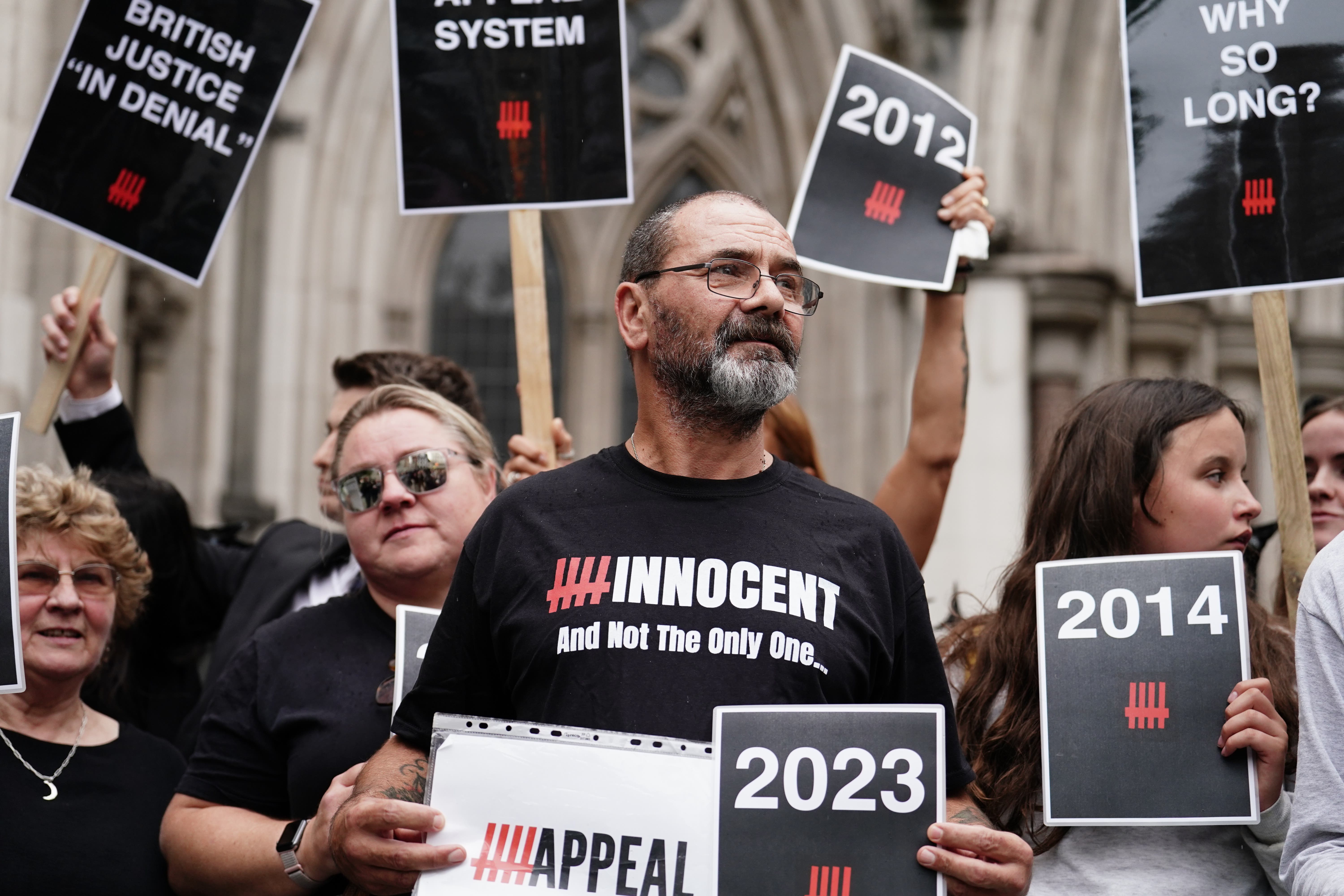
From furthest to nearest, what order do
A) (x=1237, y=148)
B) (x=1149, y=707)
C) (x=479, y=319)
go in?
1. (x=479, y=319)
2. (x=1237, y=148)
3. (x=1149, y=707)

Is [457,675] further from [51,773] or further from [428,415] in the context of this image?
[51,773]

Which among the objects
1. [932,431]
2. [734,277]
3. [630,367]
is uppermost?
[630,367]

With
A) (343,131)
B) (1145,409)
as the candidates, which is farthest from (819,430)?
(1145,409)

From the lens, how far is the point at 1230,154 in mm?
3283

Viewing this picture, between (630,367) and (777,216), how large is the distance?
4.33 feet

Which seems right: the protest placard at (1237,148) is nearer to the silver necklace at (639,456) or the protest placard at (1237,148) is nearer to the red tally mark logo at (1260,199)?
the red tally mark logo at (1260,199)

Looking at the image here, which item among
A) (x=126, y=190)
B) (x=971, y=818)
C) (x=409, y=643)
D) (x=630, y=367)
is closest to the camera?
(x=971, y=818)

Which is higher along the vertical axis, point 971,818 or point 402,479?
point 402,479

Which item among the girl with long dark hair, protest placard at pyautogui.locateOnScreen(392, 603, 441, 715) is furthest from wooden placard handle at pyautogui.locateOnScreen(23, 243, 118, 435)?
the girl with long dark hair

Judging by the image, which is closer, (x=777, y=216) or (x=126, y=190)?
(x=126, y=190)

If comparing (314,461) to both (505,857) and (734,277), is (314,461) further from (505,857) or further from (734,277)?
(505,857)

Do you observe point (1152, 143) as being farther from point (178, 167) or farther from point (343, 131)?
point (343, 131)

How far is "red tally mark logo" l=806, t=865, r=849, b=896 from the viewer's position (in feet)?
6.84

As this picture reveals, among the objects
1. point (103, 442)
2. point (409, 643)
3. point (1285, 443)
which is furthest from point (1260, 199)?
point (103, 442)
